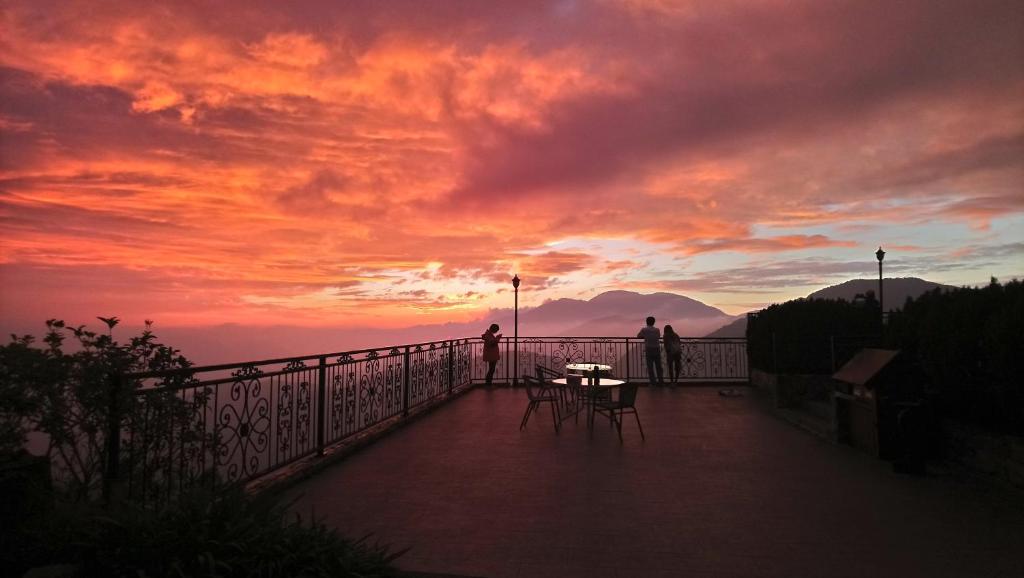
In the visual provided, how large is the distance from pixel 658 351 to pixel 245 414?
1185 cm

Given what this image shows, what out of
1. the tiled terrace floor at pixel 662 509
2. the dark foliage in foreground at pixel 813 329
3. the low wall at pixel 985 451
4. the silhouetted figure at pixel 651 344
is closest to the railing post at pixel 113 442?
the tiled terrace floor at pixel 662 509

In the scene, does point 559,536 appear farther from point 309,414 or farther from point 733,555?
point 309,414

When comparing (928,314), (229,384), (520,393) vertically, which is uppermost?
(928,314)

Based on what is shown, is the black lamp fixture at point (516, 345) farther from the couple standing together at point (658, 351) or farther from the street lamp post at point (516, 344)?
the couple standing together at point (658, 351)

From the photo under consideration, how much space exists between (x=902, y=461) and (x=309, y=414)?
272 inches

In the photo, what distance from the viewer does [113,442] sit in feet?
14.3

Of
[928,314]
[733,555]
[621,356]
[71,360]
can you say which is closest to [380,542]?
[733,555]

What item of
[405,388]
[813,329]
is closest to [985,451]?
[813,329]

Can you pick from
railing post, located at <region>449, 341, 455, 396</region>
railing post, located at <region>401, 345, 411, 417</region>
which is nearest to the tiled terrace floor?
railing post, located at <region>401, 345, 411, 417</region>

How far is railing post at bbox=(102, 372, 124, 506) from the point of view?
4.30m

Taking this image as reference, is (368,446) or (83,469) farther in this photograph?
(368,446)

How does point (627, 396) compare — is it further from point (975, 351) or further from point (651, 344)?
point (651, 344)

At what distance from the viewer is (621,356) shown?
1772cm

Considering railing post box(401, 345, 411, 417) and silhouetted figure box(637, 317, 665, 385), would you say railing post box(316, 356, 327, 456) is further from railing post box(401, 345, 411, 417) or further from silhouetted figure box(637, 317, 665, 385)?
silhouetted figure box(637, 317, 665, 385)
